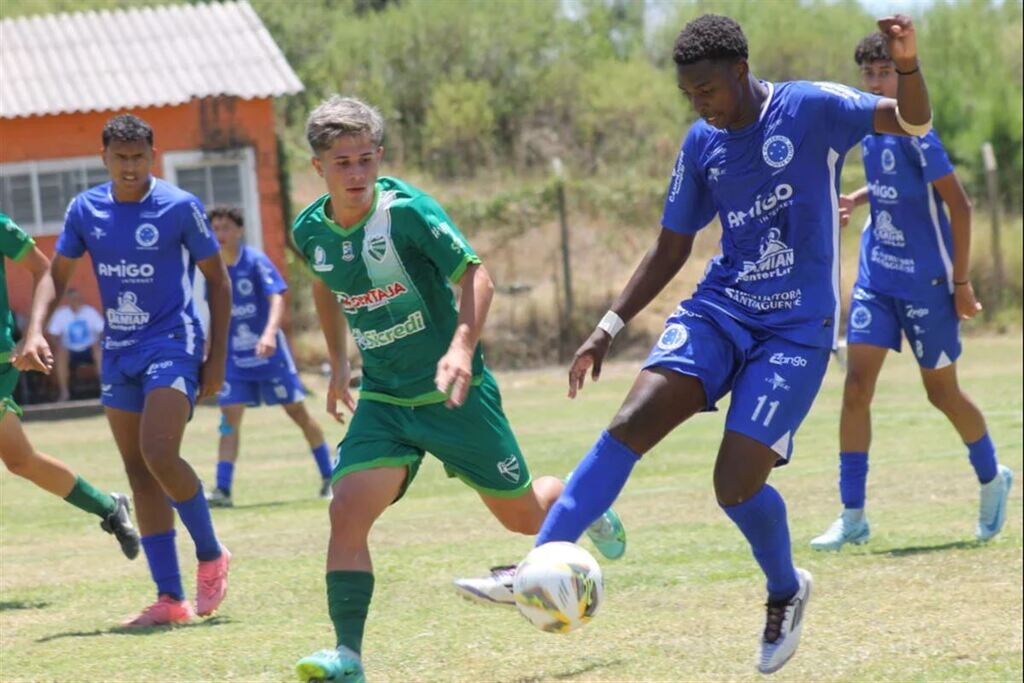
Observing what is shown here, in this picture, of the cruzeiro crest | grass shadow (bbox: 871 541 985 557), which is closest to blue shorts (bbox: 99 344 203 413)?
the cruzeiro crest

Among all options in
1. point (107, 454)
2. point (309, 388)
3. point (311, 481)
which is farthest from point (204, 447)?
point (309, 388)

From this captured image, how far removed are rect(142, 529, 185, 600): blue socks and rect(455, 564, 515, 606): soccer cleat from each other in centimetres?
217

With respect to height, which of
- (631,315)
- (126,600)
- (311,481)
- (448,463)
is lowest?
(311,481)

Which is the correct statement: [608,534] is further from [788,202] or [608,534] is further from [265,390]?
[265,390]

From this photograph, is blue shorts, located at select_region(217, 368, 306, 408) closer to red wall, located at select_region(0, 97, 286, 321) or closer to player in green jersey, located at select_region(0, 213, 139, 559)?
player in green jersey, located at select_region(0, 213, 139, 559)

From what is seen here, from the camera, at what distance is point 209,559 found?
743cm

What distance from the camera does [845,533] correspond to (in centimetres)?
872

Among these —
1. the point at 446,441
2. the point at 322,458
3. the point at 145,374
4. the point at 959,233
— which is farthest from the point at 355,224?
the point at 322,458

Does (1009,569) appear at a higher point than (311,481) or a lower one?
higher

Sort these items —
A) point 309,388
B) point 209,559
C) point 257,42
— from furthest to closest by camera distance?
point 257,42, point 309,388, point 209,559

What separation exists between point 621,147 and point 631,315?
96.6 ft

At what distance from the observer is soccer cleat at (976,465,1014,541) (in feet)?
28.7

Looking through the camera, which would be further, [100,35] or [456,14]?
[456,14]

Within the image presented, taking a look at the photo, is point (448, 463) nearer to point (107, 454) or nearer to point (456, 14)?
point (107, 454)
